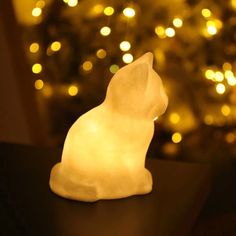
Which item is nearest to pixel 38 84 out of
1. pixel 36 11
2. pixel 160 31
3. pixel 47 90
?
pixel 47 90

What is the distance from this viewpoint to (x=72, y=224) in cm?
90

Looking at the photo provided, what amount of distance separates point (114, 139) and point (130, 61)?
0.78 m

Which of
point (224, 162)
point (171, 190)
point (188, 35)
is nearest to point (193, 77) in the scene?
point (188, 35)

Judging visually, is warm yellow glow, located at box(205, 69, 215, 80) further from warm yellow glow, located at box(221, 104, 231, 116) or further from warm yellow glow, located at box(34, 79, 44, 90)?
warm yellow glow, located at box(34, 79, 44, 90)

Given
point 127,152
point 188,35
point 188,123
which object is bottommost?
point 188,123

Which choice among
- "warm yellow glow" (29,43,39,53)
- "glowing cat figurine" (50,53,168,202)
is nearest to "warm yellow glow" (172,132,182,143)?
"warm yellow glow" (29,43,39,53)

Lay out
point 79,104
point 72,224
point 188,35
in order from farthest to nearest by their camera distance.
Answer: point 79,104, point 188,35, point 72,224

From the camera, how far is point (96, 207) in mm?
966

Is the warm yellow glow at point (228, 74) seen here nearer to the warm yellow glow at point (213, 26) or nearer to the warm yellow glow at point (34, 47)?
the warm yellow glow at point (213, 26)

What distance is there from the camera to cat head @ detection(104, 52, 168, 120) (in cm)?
94

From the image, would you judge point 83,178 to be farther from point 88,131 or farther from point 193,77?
point 193,77

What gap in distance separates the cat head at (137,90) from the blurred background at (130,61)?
725 mm

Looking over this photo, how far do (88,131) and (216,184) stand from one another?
2.86 feet

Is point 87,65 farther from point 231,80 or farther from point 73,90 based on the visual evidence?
point 231,80
